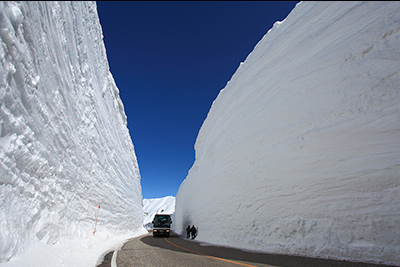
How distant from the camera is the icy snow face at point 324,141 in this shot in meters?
5.15

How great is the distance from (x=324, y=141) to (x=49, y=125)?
909 centimetres

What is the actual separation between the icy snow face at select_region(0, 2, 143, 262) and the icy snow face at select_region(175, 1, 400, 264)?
7.13 m

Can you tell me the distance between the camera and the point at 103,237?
9562 millimetres

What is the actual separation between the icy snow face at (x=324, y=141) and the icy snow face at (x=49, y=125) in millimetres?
7134


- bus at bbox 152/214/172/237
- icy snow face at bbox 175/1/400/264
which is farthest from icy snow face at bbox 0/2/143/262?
icy snow face at bbox 175/1/400/264

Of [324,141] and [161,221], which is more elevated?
[324,141]

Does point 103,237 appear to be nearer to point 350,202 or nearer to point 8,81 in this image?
point 8,81

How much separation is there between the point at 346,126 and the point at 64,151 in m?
9.94

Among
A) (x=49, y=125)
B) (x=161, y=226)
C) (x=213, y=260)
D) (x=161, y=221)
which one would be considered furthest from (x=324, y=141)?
(x=161, y=221)

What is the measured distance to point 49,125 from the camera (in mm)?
6391

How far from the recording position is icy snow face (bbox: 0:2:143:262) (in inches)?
163

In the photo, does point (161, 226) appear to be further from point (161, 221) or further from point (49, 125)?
point (49, 125)

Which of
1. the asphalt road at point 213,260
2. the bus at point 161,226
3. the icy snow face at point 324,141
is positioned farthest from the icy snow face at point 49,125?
the icy snow face at point 324,141

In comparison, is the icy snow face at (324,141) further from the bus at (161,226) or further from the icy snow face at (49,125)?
the icy snow face at (49,125)
